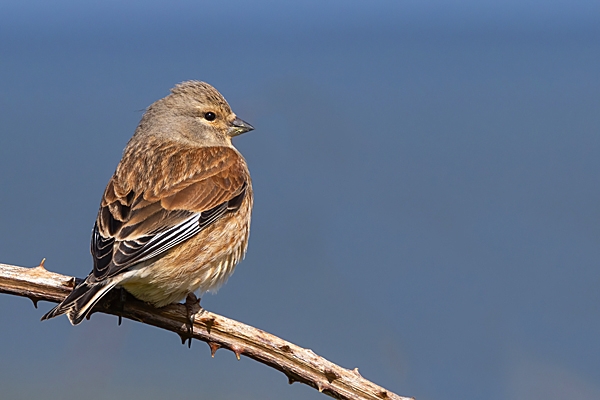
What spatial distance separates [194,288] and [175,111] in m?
1.41

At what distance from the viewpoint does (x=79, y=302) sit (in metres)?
2.79

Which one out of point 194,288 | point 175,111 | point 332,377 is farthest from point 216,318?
point 175,111

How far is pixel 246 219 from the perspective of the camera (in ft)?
12.8

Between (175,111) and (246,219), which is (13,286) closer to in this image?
(246,219)

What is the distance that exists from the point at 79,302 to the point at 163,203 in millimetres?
891

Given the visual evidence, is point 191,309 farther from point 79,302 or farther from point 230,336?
point 79,302

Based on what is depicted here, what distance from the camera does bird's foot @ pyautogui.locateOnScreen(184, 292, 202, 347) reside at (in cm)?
321

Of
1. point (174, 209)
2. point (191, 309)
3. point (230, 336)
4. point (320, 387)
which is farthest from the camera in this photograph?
point (174, 209)

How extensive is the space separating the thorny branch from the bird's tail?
0.22m

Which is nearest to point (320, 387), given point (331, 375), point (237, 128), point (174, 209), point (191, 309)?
point (331, 375)

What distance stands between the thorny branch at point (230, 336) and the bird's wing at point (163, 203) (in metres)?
0.26

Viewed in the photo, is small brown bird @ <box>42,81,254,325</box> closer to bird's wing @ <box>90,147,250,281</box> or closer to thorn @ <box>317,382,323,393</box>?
bird's wing @ <box>90,147,250,281</box>

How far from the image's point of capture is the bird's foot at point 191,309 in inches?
126

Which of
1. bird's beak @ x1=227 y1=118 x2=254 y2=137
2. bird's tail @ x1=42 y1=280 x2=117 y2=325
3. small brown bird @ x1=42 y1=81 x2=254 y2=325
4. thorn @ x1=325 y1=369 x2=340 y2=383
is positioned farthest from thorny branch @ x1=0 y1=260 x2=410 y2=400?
bird's beak @ x1=227 y1=118 x2=254 y2=137
